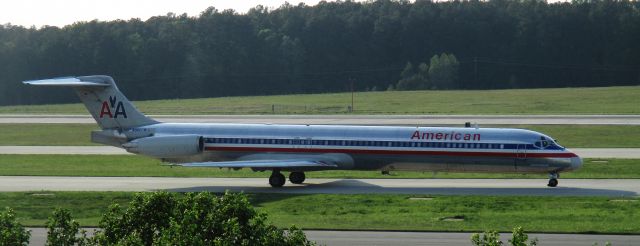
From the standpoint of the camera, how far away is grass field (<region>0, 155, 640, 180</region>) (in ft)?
152

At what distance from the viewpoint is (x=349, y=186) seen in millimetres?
42594

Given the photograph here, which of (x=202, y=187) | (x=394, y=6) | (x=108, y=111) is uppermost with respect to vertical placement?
(x=394, y=6)

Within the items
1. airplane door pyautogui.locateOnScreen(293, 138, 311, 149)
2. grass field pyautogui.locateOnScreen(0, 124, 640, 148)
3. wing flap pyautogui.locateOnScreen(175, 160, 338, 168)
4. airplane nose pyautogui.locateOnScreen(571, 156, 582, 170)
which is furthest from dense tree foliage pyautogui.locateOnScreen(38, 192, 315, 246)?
grass field pyautogui.locateOnScreen(0, 124, 640, 148)

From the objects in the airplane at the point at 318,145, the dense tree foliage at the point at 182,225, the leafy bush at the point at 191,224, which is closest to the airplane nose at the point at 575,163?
the airplane at the point at 318,145

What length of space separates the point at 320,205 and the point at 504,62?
417 ft

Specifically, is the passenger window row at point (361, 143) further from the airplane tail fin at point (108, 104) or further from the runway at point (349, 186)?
the airplane tail fin at point (108, 104)

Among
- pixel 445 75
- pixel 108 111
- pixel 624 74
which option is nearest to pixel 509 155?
pixel 108 111

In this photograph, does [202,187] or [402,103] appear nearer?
[202,187]

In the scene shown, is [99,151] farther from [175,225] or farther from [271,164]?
[175,225]

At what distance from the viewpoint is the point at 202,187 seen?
4309 centimetres

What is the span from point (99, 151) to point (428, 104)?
2310 inches

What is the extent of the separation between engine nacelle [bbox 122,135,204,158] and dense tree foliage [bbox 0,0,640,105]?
105250mm

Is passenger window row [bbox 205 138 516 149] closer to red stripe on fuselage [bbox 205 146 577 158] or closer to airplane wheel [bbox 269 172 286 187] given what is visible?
red stripe on fuselage [bbox 205 146 577 158]

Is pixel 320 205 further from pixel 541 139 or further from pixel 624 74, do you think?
pixel 624 74
